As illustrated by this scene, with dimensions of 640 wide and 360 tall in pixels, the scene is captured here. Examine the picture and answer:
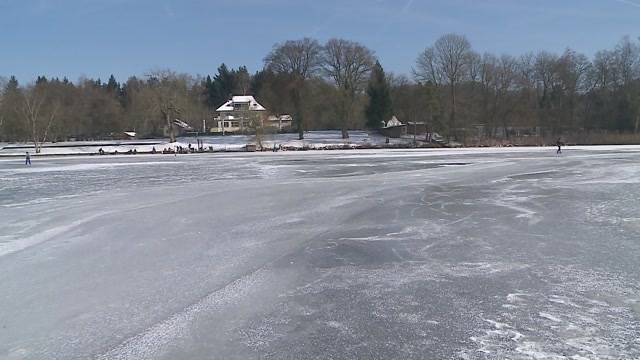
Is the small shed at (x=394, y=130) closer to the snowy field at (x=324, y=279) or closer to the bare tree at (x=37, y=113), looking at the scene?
the bare tree at (x=37, y=113)

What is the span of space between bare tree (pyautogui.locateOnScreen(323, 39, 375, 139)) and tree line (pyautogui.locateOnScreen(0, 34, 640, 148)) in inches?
5.1

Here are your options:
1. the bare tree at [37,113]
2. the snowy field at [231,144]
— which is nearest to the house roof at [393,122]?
the snowy field at [231,144]

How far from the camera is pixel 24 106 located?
Answer: 6700 centimetres

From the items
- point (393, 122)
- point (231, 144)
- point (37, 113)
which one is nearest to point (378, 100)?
point (393, 122)

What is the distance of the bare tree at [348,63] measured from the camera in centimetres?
7144

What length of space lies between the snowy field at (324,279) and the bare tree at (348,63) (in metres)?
58.1

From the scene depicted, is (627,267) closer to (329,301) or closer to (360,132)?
(329,301)

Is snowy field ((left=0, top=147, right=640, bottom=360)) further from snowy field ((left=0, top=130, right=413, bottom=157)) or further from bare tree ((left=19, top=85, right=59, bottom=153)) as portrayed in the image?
bare tree ((left=19, top=85, right=59, bottom=153))

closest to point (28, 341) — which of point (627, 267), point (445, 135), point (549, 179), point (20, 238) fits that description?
point (20, 238)

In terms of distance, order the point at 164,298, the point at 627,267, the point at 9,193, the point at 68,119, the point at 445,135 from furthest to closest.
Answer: the point at 68,119 → the point at 445,135 → the point at 9,193 → the point at 627,267 → the point at 164,298

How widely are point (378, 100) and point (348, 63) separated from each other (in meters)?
6.19

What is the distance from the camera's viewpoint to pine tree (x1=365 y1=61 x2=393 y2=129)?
7275cm

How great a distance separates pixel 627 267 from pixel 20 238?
1013cm

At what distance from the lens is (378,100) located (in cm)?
7288
